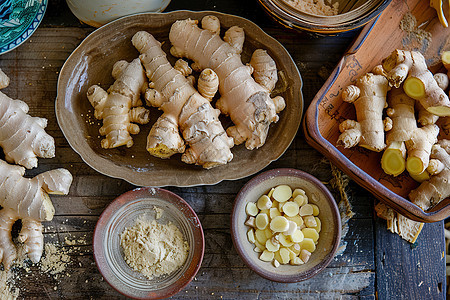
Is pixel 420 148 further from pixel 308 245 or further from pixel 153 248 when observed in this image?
pixel 153 248

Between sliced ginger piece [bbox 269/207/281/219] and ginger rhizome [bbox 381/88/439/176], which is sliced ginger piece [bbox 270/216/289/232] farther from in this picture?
ginger rhizome [bbox 381/88/439/176]

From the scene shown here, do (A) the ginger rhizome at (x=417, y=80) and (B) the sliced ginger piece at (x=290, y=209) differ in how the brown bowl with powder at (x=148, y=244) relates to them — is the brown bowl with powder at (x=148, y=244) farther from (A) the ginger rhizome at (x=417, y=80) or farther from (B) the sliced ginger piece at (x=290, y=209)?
(A) the ginger rhizome at (x=417, y=80)

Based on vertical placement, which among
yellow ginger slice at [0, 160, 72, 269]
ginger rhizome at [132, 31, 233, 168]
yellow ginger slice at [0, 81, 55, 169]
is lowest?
yellow ginger slice at [0, 160, 72, 269]

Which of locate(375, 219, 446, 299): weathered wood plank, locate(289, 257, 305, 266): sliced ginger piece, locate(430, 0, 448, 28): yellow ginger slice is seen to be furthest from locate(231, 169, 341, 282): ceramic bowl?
locate(430, 0, 448, 28): yellow ginger slice

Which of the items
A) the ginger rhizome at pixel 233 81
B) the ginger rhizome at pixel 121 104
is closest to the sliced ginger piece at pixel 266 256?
the ginger rhizome at pixel 233 81

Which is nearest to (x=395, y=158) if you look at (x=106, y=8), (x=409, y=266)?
(x=409, y=266)
